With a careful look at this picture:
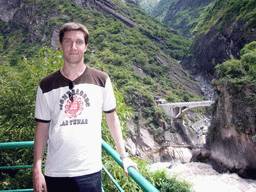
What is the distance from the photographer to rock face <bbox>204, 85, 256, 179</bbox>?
14891 mm

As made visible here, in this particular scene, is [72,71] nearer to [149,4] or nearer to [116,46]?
[116,46]

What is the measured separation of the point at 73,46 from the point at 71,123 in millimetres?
480

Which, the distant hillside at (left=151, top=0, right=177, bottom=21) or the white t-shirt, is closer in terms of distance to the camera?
the white t-shirt

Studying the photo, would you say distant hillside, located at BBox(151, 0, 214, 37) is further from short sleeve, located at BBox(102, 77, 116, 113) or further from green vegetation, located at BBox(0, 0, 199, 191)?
short sleeve, located at BBox(102, 77, 116, 113)

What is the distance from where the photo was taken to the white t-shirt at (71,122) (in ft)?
3.79

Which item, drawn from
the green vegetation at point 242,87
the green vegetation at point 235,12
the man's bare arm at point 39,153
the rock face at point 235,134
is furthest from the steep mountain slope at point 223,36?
the man's bare arm at point 39,153

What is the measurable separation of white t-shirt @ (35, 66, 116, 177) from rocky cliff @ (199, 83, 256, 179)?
16.2 meters

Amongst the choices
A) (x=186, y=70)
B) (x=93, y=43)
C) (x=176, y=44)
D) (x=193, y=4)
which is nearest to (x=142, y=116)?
(x=93, y=43)

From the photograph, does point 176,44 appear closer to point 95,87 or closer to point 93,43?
point 93,43

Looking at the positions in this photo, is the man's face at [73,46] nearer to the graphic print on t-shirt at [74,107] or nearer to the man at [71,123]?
the man at [71,123]

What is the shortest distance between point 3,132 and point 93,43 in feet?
137

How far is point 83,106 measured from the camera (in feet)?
3.95

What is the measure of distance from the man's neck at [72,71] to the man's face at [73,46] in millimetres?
30

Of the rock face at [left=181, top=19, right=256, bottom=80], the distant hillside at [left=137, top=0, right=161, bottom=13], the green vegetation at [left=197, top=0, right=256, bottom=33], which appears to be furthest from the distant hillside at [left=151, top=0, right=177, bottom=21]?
the green vegetation at [left=197, top=0, right=256, bottom=33]
